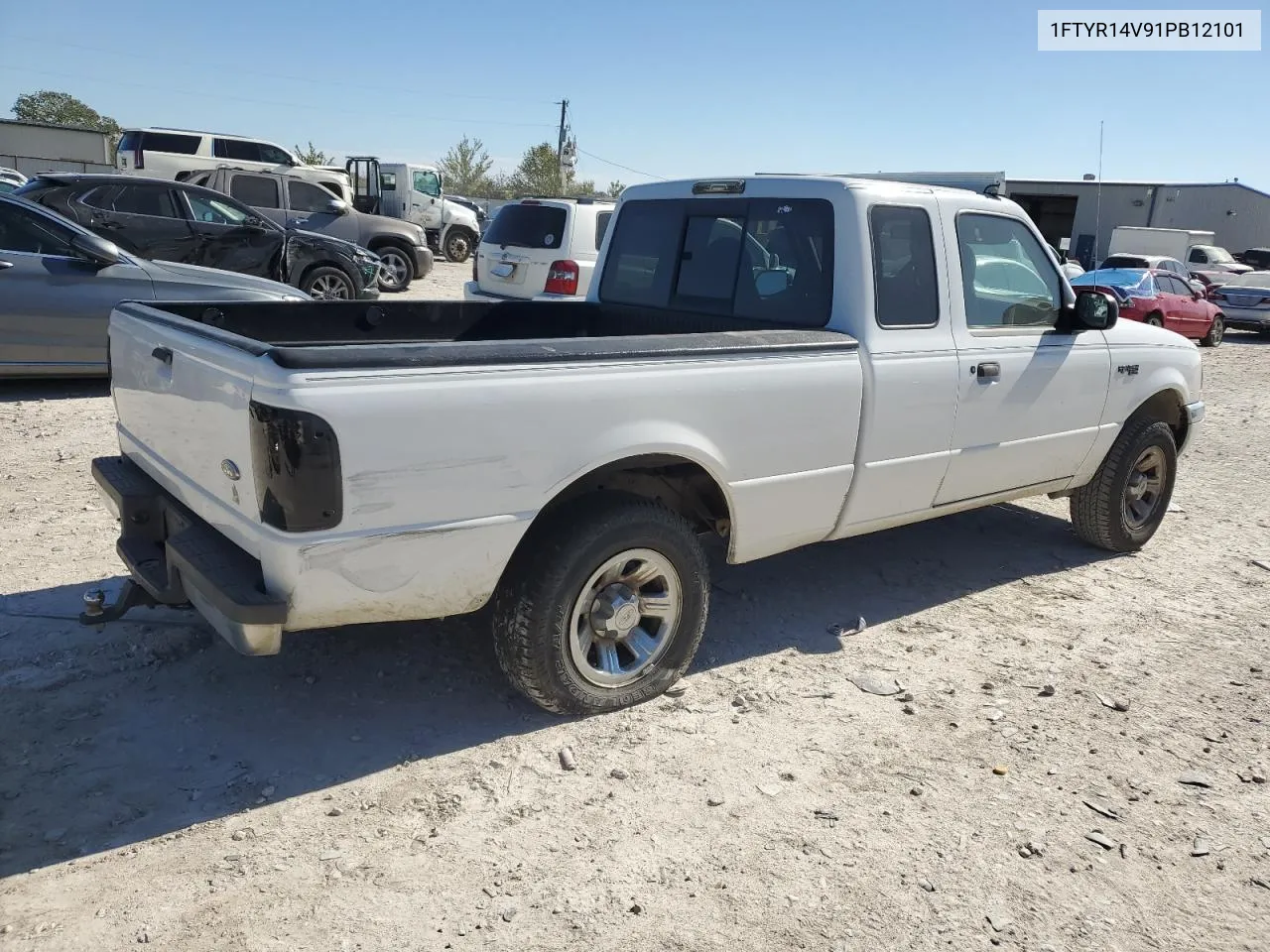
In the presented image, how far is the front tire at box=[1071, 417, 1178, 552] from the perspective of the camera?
222 inches

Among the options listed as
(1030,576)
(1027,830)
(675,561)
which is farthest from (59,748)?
(1030,576)

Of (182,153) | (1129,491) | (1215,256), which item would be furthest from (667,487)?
(1215,256)

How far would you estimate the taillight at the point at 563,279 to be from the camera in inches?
426

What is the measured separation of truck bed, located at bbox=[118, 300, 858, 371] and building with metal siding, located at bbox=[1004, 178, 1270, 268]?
3480 centimetres

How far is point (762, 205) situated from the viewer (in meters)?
4.55

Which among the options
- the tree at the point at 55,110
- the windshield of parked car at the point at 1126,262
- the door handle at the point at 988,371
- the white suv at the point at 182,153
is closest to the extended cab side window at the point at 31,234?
the door handle at the point at 988,371

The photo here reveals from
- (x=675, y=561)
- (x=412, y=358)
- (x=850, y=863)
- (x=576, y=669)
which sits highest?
(x=412, y=358)

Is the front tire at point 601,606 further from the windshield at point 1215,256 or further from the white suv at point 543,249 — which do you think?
the windshield at point 1215,256

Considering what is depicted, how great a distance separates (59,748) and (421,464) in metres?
1.62

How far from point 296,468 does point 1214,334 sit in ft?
71.5

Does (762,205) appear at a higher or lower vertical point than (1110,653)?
higher

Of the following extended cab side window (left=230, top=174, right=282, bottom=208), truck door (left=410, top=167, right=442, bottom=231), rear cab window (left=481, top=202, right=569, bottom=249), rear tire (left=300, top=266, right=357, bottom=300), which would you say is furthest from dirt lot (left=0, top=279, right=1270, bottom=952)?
truck door (left=410, top=167, right=442, bottom=231)

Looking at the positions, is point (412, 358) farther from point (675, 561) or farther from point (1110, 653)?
point (1110, 653)

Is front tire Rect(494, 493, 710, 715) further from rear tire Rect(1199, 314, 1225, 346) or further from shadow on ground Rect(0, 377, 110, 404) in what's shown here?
rear tire Rect(1199, 314, 1225, 346)
